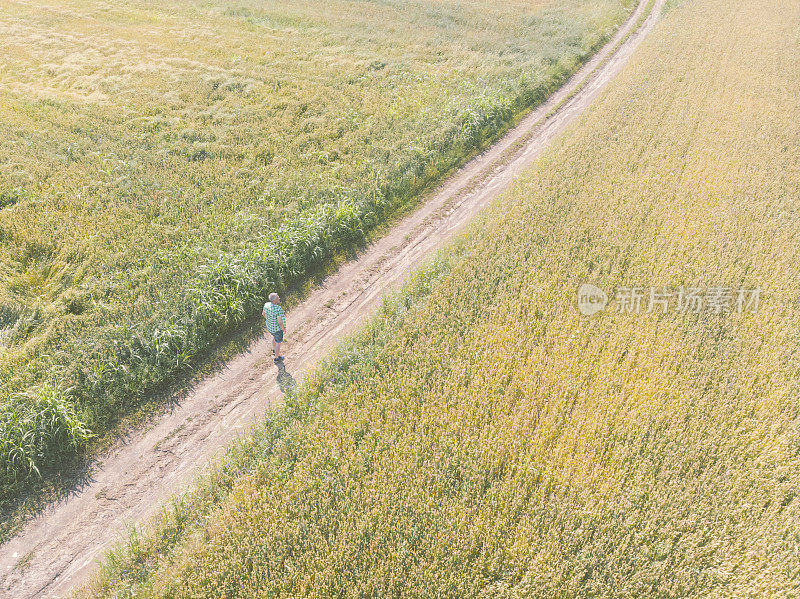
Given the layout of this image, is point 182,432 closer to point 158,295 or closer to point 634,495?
point 158,295

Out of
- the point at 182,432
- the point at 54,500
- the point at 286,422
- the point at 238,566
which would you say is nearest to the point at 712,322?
the point at 286,422

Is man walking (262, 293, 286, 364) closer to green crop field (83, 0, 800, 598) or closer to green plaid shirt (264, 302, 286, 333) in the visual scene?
green plaid shirt (264, 302, 286, 333)

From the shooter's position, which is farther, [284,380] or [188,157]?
[188,157]

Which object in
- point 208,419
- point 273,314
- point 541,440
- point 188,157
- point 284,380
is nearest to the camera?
point 541,440

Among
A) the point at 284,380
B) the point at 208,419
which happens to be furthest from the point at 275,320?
the point at 208,419

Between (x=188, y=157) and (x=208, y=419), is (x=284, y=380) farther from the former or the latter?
(x=188, y=157)

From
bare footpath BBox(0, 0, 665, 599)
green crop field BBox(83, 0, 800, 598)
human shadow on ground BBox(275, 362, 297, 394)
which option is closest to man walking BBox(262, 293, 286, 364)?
human shadow on ground BBox(275, 362, 297, 394)

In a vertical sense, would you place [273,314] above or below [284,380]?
above
